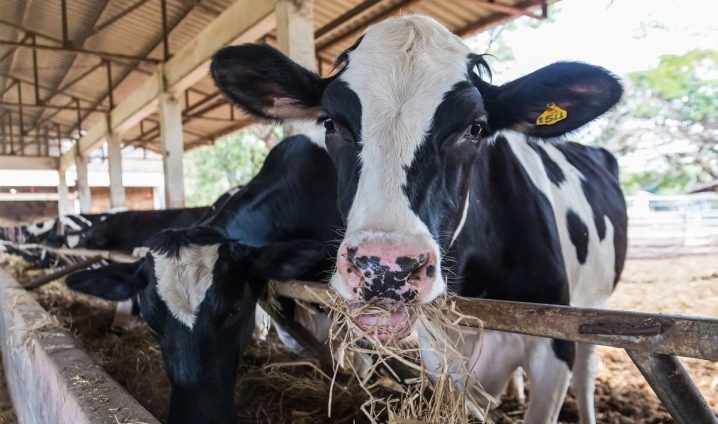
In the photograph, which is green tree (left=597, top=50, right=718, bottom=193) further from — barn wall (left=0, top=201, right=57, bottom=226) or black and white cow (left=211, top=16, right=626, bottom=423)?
barn wall (left=0, top=201, right=57, bottom=226)

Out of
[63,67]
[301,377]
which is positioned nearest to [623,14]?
[63,67]

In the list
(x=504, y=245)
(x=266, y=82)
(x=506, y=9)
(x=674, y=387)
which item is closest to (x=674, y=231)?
(x=506, y=9)

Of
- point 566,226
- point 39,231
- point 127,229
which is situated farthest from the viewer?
point 39,231

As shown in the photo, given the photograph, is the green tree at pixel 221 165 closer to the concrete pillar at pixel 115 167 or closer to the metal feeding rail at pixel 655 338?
the concrete pillar at pixel 115 167

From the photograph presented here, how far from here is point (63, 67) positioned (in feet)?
43.9

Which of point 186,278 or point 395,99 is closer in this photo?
point 395,99

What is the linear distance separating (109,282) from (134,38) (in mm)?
9404

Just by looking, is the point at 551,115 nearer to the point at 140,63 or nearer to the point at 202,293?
the point at 202,293

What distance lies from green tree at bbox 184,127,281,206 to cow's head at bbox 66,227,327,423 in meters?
20.3

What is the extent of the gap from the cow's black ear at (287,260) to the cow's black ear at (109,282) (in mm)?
614

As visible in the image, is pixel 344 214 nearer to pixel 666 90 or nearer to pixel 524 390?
pixel 524 390

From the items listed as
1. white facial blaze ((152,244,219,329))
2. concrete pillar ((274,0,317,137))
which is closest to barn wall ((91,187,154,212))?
concrete pillar ((274,0,317,137))

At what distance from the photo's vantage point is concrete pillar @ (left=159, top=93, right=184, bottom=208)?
797 centimetres

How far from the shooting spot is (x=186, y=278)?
212 cm
